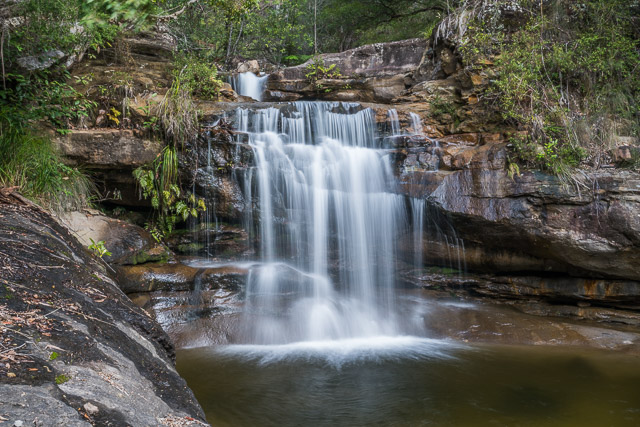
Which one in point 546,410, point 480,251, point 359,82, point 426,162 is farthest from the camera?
point 359,82

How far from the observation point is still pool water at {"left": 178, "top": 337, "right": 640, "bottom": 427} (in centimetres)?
411

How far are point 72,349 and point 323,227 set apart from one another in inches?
233

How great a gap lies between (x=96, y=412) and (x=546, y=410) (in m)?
4.11

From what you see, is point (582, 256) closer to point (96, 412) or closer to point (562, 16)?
point (562, 16)

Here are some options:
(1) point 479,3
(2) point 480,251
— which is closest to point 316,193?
(2) point 480,251

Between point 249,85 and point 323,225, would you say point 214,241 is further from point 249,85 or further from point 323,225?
point 249,85

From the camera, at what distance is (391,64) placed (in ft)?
45.2

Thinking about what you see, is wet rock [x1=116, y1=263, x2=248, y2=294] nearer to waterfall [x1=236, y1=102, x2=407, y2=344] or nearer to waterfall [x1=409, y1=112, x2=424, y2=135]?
waterfall [x1=236, y1=102, x2=407, y2=344]

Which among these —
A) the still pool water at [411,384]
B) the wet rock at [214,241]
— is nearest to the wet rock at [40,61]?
the wet rock at [214,241]

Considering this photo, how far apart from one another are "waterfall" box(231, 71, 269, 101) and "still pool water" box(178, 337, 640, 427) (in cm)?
888

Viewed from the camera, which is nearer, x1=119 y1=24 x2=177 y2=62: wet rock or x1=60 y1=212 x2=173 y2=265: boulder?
x1=60 y1=212 x2=173 y2=265: boulder

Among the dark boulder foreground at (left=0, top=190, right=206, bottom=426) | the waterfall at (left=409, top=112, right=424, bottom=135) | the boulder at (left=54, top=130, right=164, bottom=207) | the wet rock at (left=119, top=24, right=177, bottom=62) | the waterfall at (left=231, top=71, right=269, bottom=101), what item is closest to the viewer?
the dark boulder foreground at (left=0, top=190, right=206, bottom=426)

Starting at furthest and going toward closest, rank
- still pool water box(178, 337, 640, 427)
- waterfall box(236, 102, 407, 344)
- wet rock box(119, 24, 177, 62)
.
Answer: wet rock box(119, 24, 177, 62)
waterfall box(236, 102, 407, 344)
still pool water box(178, 337, 640, 427)

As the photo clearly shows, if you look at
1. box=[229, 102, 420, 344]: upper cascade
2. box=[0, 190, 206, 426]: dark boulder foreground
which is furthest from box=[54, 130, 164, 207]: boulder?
box=[0, 190, 206, 426]: dark boulder foreground
